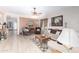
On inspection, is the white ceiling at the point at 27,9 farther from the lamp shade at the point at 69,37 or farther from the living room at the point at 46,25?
the lamp shade at the point at 69,37

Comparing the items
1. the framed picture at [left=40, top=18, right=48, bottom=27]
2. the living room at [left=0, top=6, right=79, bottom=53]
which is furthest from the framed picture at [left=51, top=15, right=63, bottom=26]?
the framed picture at [left=40, top=18, right=48, bottom=27]

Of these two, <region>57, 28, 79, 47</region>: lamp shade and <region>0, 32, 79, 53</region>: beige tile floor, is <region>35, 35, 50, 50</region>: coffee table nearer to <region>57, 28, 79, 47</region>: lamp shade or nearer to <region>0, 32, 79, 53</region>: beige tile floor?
<region>0, 32, 79, 53</region>: beige tile floor

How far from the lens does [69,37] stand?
1833mm

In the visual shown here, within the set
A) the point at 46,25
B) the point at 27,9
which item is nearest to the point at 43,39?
the point at 46,25

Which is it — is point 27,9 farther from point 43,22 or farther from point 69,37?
point 69,37

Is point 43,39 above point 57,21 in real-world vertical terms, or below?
below

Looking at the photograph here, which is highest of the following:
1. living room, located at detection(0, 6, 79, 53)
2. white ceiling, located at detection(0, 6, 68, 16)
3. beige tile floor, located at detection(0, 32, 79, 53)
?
white ceiling, located at detection(0, 6, 68, 16)

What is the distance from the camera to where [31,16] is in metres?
1.87

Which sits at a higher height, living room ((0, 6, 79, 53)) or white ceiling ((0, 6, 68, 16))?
white ceiling ((0, 6, 68, 16))

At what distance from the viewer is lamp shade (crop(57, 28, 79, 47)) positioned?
178 centimetres

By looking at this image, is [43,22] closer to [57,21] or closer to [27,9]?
[57,21]

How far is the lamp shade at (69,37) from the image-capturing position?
178cm

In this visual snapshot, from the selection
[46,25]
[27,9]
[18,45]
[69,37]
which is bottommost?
[18,45]

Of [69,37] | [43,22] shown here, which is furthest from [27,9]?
[69,37]
